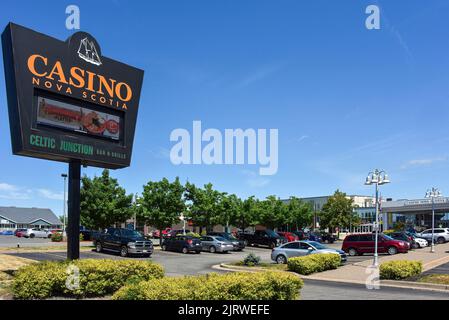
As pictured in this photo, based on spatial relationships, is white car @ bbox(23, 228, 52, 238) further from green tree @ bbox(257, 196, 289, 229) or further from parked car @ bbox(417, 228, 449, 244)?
parked car @ bbox(417, 228, 449, 244)

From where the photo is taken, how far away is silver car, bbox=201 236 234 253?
A: 37625 millimetres

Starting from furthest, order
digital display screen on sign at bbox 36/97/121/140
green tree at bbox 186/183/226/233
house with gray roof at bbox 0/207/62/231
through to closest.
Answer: house with gray roof at bbox 0/207/62/231, green tree at bbox 186/183/226/233, digital display screen on sign at bbox 36/97/121/140

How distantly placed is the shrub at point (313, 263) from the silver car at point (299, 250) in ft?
5.50

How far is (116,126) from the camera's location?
50.3 ft

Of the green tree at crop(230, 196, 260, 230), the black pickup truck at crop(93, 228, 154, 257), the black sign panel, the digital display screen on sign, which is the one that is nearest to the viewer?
the black sign panel

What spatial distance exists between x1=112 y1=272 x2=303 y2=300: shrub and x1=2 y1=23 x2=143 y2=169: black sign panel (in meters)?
5.84

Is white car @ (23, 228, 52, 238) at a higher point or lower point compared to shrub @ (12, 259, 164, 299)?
lower

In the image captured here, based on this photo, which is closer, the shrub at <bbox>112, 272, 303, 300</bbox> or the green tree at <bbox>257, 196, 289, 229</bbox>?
the shrub at <bbox>112, 272, 303, 300</bbox>

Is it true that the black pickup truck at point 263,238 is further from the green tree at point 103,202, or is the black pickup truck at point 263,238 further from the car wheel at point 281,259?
the car wheel at point 281,259

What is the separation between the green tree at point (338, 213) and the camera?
72375 mm

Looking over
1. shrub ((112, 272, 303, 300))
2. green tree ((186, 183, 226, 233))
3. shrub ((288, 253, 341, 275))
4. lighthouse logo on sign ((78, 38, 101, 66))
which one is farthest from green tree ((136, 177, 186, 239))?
shrub ((112, 272, 303, 300))

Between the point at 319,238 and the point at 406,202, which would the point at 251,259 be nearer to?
the point at 319,238

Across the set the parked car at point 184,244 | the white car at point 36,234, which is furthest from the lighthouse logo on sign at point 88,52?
the white car at point 36,234
